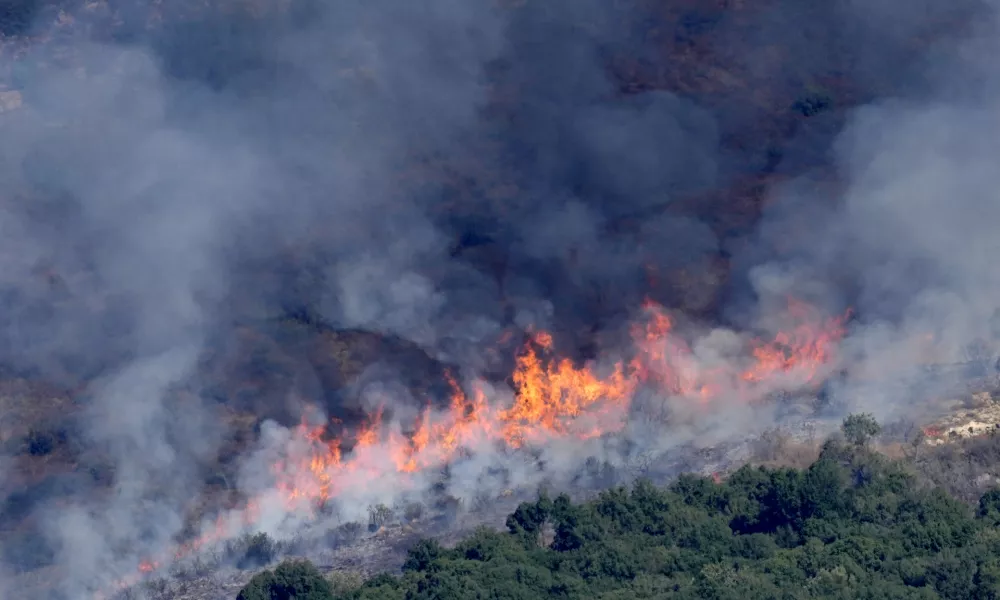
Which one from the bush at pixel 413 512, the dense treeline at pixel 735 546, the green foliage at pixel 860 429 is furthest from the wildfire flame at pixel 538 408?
the dense treeline at pixel 735 546

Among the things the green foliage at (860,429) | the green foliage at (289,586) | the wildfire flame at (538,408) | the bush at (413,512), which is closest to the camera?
the green foliage at (289,586)

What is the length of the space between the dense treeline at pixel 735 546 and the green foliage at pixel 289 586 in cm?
4

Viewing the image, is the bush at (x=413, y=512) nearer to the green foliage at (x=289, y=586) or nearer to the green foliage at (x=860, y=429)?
the green foliage at (x=289, y=586)

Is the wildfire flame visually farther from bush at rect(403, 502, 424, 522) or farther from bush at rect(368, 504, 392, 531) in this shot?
bush at rect(368, 504, 392, 531)

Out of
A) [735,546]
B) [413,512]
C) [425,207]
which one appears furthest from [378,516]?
[425,207]

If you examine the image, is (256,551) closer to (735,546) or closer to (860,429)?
(735,546)

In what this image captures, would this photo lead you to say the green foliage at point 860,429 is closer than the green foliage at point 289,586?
No

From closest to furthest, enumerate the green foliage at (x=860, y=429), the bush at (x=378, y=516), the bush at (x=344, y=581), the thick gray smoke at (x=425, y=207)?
1. the bush at (x=344, y=581)
2. the bush at (x=378, y=516)
3. the green foliage at (x=860, y=429)
4. the thick gray smoke at (x=425, y=207)

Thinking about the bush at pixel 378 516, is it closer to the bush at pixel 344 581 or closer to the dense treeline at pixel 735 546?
the bush at pixel 344 581

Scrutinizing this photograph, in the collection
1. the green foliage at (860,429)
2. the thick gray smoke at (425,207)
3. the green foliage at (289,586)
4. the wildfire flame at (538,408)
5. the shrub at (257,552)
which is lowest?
the green foliage at (289,586)

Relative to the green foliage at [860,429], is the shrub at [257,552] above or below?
below

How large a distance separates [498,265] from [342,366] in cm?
728

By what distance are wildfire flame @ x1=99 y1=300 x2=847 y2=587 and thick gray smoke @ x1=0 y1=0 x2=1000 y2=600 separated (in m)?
0.78

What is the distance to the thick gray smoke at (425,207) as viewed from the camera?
60594 mm
